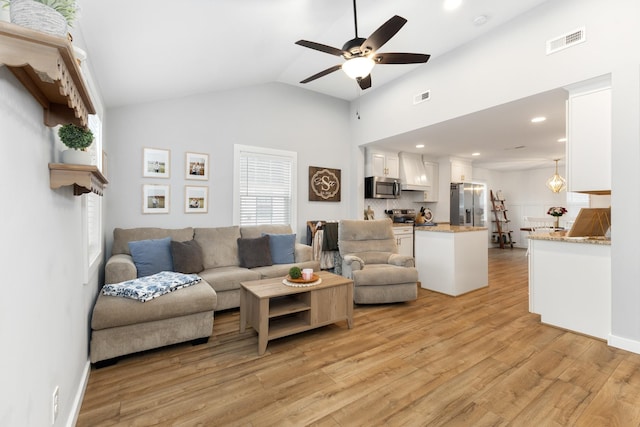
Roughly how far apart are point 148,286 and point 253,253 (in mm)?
1521

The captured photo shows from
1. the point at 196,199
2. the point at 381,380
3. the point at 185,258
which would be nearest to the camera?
the point at 381,380

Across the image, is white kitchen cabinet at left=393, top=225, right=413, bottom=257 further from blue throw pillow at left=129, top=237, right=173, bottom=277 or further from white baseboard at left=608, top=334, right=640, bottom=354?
blue throw pillow at left=129, top=237, right=173, bottom=277

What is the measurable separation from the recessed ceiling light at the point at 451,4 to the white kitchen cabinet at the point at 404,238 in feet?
10.8

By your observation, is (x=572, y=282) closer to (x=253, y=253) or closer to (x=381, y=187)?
(x=381, y=187)

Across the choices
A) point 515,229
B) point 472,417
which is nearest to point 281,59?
point 472,417

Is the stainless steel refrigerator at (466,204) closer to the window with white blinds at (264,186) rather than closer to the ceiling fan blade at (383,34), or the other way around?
the window with white blinds at (264,186)

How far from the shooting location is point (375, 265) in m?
4.04

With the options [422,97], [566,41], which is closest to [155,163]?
[422,97]

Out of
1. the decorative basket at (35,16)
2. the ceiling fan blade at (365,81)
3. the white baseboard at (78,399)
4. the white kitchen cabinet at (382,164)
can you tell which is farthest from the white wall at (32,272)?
the white kitchen cabinet at (382,164)

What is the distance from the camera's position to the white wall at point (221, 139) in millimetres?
3701

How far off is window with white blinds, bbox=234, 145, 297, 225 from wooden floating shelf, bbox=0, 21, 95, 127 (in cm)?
318

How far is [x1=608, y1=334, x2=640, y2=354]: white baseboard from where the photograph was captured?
2463 mm

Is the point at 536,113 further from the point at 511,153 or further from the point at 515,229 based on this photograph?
the point at 515,229

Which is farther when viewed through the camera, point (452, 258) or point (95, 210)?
point (452, 258)
